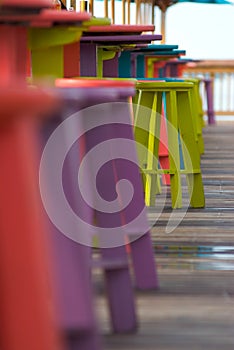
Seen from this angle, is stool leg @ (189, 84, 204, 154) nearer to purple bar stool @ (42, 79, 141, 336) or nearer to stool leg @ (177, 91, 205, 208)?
stool leg @ (177, 91, 205, 208)

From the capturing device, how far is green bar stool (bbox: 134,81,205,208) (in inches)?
159

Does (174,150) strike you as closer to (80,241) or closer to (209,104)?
(80,241)

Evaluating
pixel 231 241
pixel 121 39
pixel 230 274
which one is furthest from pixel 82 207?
pixel 121 39

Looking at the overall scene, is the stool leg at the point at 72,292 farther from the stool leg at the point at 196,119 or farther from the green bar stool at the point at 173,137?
the stool leg at the point at 196,119

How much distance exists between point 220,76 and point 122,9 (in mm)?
5783

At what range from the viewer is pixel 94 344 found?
1696 millimetres

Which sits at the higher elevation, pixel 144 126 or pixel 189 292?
pixel 144 126

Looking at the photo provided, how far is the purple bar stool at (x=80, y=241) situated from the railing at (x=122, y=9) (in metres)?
2.34

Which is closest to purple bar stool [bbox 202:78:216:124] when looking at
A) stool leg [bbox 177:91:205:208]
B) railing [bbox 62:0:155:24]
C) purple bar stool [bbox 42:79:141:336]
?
railing [bbox 62:0:155:24]

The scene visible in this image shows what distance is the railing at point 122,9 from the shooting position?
4.65 metres

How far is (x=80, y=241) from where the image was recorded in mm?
1858

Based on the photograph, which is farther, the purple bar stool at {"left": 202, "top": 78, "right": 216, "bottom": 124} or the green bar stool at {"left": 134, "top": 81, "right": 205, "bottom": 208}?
the purple bar stool at {"left": 202, "top": 78, "right": 216, "bottom": 124}

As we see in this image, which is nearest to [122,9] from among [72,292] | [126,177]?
[126,177]

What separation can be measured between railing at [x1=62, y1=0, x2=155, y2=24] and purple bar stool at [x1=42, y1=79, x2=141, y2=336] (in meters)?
2.34
